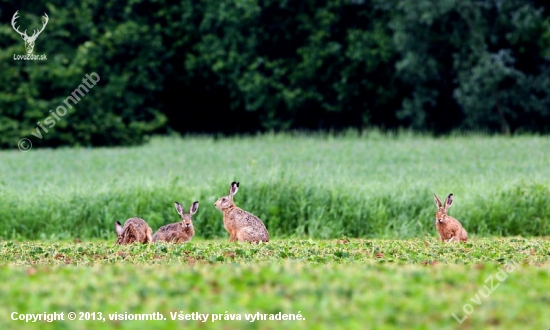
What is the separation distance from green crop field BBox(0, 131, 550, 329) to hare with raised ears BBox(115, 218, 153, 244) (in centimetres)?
33

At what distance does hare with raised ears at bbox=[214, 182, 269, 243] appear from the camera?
13.9 m

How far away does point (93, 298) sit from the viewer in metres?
8.14

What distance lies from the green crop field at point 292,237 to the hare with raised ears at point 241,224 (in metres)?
0.38

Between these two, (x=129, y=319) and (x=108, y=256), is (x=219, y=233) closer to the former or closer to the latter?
(x=108, y=256)

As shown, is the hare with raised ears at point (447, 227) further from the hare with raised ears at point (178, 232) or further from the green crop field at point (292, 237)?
the hare with raised ears at point (178, 232)

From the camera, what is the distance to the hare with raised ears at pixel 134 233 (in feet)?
47.0

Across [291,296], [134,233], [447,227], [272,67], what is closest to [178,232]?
[134,233]

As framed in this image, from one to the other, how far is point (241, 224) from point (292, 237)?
286 centimetres

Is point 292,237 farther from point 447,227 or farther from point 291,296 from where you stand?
point 291,296

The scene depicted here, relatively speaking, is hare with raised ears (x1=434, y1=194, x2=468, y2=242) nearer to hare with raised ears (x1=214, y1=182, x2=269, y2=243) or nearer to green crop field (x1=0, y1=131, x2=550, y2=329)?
green crop field (x1=0, y1=131, x2=550, y2=329)

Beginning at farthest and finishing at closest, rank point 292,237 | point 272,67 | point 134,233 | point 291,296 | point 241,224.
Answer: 1. point 272,67
2. point 292,237
3. point 134,233
4. point 241,224
5. point 291,296

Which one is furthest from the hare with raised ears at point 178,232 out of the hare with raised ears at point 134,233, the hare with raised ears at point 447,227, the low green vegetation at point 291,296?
the low green vegetation at point 291,296

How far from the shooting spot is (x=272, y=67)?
156 ft

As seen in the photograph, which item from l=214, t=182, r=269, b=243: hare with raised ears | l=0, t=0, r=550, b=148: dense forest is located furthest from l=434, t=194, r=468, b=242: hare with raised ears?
l=0, t=0, r=550, b=148: dense forest
